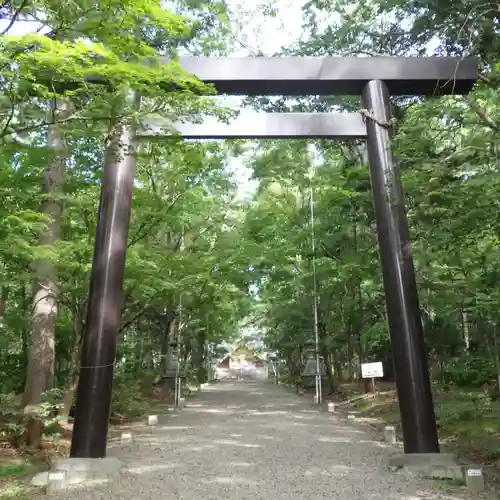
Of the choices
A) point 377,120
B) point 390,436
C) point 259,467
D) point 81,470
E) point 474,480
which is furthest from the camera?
point 390,436

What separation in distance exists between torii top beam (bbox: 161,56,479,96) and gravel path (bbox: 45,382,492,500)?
5.03m

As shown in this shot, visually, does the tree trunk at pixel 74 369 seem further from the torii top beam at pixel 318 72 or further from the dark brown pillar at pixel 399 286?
the dark brown pillar at pixel 399 286

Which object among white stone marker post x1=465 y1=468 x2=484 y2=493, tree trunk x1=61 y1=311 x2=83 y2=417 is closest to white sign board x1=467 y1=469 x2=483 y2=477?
white stone marker post x1=465 y1=468 x2=484 y2=493

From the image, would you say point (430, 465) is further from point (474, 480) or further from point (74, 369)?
point (74, 369)

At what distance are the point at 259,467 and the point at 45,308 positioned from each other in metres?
4.64

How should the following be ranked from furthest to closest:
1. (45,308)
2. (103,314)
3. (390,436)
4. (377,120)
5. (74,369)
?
(74,369) → (45,308) → (390,436) → (377,120) → (103,314)

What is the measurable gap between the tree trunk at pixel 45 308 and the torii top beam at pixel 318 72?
2.64 meters

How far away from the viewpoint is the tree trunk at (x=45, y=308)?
25.1ft

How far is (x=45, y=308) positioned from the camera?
331 inches

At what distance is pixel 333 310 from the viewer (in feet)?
58.5

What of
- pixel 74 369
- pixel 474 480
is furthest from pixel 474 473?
pixel 74 369

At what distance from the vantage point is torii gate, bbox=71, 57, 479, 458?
237 inches

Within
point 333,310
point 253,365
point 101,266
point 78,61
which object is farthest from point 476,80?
point 253,365

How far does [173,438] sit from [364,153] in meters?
8.77
